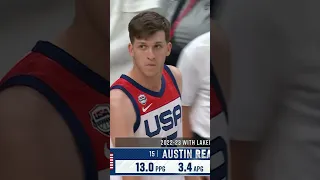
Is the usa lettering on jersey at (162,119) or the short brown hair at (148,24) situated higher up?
the short brown hair at (148,24)

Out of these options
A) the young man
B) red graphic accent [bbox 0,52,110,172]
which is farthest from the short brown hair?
red graphic accent [bbox 0,52,110,172]

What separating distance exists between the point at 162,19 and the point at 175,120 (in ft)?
1.85

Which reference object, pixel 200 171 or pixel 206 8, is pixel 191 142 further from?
pixel 206 8

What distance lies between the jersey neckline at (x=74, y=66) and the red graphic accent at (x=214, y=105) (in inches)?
22.8

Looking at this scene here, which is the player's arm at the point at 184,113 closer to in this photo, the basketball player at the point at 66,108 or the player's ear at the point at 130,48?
the player's ear at the point at 130,48

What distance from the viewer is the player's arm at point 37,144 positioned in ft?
7.32

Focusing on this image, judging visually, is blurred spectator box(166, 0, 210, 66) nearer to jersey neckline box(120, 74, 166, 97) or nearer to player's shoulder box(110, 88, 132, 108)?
jersey neckline box(120, 74, 166, 97)

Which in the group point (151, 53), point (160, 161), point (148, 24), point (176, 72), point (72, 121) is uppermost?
point (148, 24)

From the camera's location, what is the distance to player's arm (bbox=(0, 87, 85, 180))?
7.32 ft

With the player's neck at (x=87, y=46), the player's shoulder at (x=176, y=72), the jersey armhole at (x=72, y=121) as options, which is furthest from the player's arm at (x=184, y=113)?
the jersey armhole at (x=72, y=121)

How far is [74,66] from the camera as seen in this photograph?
2.24m
